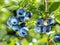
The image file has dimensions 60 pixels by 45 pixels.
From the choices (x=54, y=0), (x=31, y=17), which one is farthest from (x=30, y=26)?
(x=54, y=0)

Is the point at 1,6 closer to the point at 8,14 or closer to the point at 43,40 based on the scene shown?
the point at 8,14

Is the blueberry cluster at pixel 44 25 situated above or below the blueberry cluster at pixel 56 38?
above

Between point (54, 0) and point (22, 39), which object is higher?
point (54, 0)

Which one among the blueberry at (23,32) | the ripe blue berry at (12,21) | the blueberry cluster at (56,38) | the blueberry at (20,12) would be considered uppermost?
the blueberry at (20,12)

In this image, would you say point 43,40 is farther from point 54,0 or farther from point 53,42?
point 54,0

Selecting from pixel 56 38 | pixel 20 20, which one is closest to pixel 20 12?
pixel 20 20

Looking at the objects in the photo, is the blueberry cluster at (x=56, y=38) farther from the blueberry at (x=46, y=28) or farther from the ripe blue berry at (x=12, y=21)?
the ripe blue berry at (x=12, y=21)

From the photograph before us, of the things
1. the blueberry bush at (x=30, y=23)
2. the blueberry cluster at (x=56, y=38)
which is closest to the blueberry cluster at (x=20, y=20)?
the blueberry bush at (x=30, y=23)

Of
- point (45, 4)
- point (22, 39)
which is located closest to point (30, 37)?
point (22, 39)
